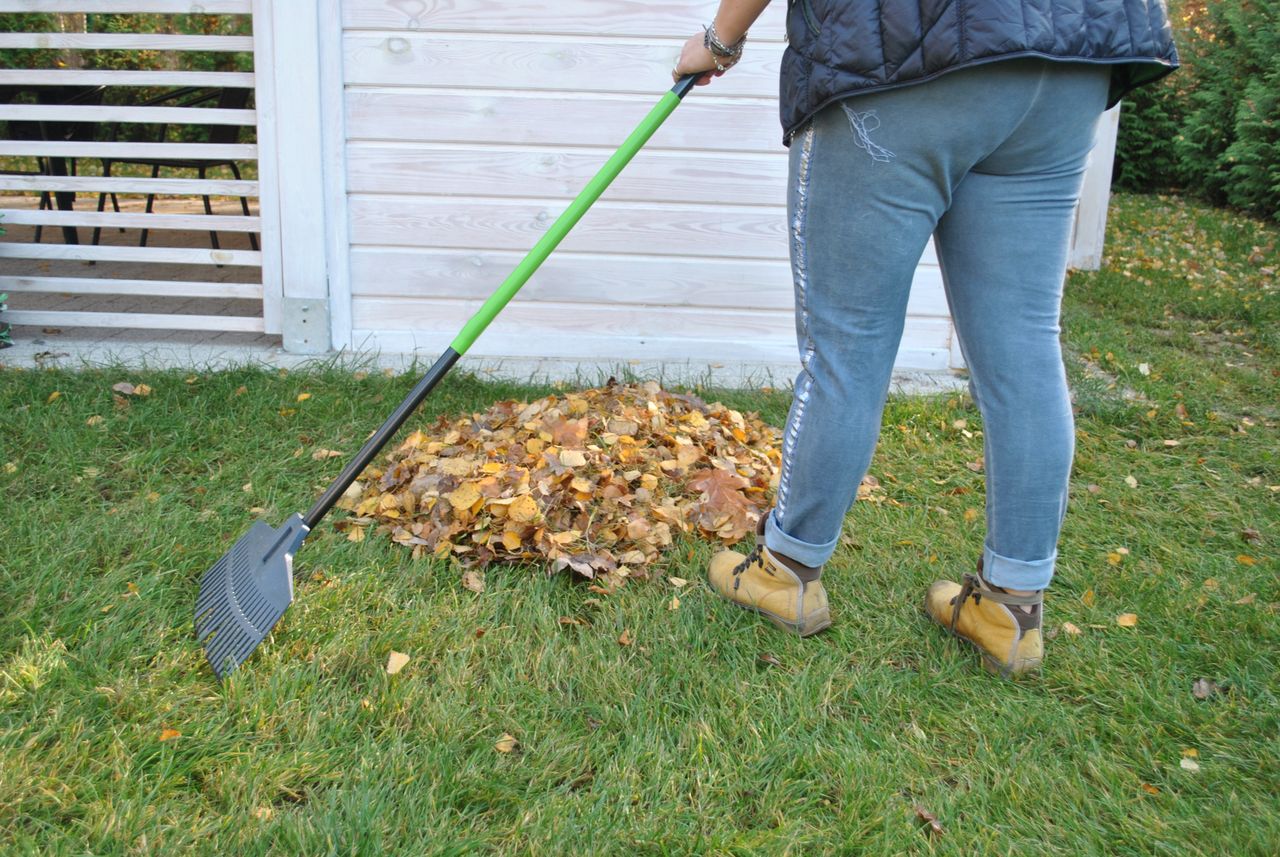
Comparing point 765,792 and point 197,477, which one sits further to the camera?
point 197,477

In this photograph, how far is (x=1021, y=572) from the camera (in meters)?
1.97

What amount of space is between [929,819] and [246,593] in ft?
4.49

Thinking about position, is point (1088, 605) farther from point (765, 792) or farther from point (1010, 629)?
point (765, 792)

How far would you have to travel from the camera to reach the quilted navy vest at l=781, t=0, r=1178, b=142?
156cm

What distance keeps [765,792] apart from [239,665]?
989 mm

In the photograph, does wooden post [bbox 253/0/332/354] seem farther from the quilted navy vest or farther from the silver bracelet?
the quilted navy vest

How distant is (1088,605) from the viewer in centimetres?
231

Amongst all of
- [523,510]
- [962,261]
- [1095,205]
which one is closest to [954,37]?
[962,261]

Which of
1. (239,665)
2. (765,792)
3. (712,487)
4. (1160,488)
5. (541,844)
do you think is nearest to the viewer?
(541,844)

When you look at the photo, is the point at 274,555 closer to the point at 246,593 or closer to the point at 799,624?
the point at 246,593

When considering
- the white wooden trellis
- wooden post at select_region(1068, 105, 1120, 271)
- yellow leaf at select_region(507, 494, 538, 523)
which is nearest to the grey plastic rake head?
yellow leaf at select_region(507, 494, 538, 523)

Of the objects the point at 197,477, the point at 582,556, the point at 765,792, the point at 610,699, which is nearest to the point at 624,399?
the point at 582,556

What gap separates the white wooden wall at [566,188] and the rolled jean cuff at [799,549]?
6.77ft

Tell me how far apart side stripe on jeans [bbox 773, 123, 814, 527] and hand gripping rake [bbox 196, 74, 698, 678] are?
45cm
